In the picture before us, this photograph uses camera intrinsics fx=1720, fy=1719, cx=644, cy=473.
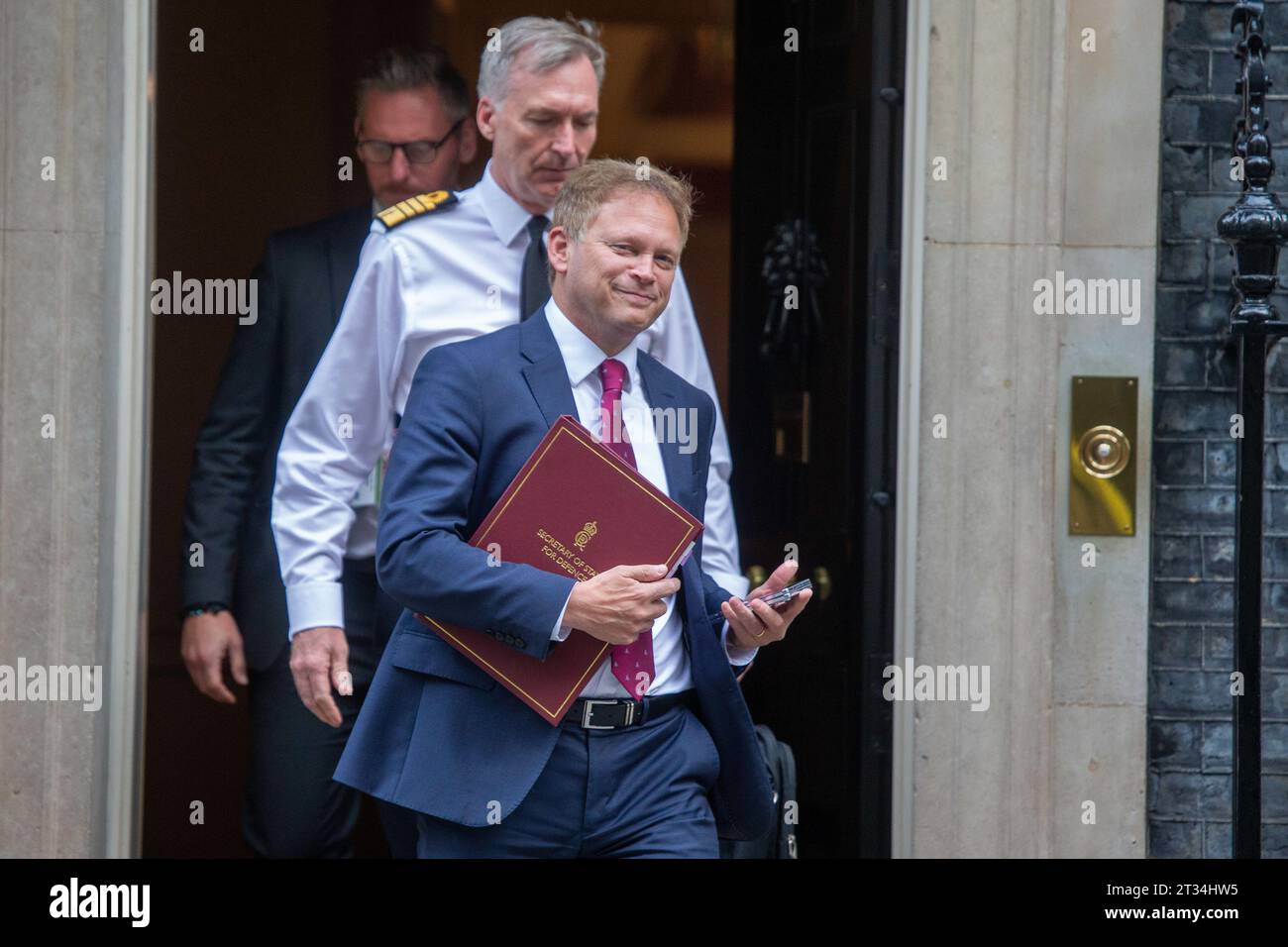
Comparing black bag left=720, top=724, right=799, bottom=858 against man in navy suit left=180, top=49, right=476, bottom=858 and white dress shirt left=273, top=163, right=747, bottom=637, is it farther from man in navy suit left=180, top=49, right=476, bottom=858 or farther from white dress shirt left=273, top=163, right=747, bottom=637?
man in navy suit left=180, top=49, right=476, bottom=858

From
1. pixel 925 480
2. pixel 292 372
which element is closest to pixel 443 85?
pixel 292 372

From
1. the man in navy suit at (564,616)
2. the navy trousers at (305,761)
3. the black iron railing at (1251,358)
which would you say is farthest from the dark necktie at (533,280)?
the black iron railing at (1251,358)

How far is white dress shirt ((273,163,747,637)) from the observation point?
163 inches

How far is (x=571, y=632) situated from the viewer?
312 centimetres

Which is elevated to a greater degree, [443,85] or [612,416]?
[443,85]

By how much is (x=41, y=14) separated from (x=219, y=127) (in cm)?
178

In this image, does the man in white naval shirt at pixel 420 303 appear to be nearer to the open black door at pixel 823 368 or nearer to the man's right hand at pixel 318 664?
the man's right hand at pixel 318 664

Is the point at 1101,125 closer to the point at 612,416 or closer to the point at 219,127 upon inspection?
the point at 612,416

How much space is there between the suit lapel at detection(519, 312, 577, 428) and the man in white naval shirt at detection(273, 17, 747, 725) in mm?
833

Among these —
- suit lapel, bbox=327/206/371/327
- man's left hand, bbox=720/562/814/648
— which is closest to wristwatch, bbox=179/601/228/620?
suit lapel, bbox=327/206/371/327

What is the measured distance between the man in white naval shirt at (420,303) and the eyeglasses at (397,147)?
76 cm
